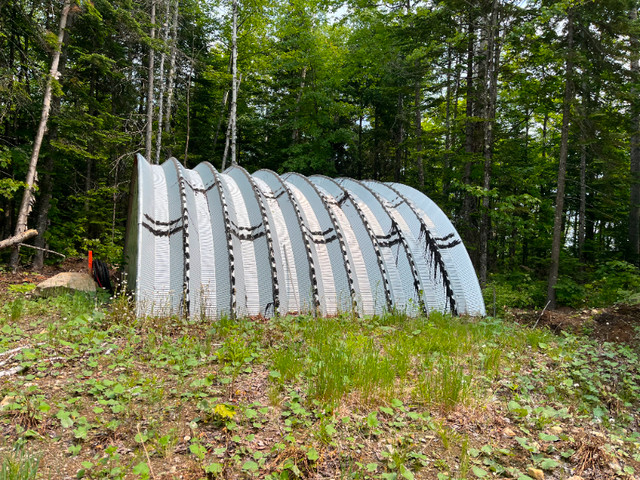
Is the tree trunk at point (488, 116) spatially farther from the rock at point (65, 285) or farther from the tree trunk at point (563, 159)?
the rock at point (65, 285)

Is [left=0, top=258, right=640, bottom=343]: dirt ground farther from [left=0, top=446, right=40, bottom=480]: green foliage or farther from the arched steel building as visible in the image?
[left=0, top=446, right=40, bottom=480]: green foliage

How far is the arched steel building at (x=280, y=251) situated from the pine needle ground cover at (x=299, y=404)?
108 centimetres

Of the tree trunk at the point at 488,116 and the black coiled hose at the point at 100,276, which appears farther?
the tree trunk at the point at 488,116

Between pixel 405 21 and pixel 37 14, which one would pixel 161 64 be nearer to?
pixel 37 14

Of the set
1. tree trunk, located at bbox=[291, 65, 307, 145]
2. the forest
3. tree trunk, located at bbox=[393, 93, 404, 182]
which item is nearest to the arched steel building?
the forest

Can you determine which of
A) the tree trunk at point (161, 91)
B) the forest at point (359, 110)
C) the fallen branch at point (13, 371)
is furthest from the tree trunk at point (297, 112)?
the fallen branch at point (13, 371)

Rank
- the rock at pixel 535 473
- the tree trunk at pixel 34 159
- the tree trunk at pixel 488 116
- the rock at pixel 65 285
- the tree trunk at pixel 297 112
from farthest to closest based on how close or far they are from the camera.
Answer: the tree trunk at pixel 297 112, the tree trunk at pixel 488 116, the tree trunk at pixel 34 159, the rock at pixel 65 285, the rock at pixel 535 473

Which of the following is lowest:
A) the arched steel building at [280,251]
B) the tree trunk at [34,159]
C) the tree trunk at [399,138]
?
the arched steel building at [280,251]

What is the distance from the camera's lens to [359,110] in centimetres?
2008

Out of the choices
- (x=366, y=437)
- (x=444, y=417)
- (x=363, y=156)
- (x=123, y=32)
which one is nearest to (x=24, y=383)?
(x=366, y=437)

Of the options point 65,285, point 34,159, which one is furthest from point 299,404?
point 34,159

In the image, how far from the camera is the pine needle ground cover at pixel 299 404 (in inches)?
107

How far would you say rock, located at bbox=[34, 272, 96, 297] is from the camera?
7.34 m

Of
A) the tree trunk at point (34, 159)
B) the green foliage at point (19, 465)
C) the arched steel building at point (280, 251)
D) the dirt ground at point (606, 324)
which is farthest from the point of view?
the tree trunk at point (34, 159)
